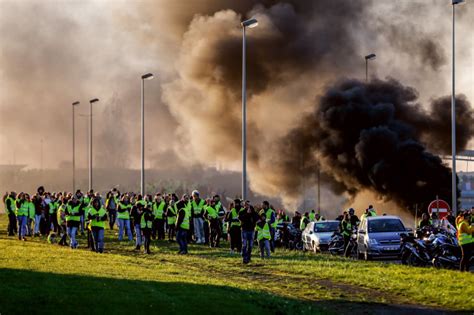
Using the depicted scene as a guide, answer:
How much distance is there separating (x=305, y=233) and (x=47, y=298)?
76.5ft

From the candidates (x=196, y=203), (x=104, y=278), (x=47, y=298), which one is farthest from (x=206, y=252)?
(x=47, y=298)

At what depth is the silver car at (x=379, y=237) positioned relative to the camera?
94.6ft

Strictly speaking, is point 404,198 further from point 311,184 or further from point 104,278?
point 104,278

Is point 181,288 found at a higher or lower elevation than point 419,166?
lower

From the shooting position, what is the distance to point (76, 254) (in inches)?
1096

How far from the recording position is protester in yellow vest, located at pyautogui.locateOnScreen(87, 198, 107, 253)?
96.9 ft

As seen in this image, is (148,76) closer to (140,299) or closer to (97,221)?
(97,221)

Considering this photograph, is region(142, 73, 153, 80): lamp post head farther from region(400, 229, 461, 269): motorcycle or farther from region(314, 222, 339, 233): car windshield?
region(400, 229, 461, 269): motorcycle

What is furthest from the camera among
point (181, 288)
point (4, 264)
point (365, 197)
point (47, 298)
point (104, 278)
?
point (365, 197)

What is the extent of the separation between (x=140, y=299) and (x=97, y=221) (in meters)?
15.1

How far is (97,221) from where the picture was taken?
Result: 98.2ft

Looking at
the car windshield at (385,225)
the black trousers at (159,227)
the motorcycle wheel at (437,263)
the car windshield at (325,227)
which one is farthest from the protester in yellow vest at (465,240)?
the black trousers at (159,227)

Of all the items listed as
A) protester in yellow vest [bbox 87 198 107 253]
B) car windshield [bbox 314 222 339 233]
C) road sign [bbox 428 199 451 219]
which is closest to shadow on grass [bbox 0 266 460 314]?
protester in yellow vest [bbox 87 198 107 253]

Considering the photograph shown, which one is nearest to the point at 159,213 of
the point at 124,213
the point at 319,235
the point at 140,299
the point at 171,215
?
the point at 171,215
